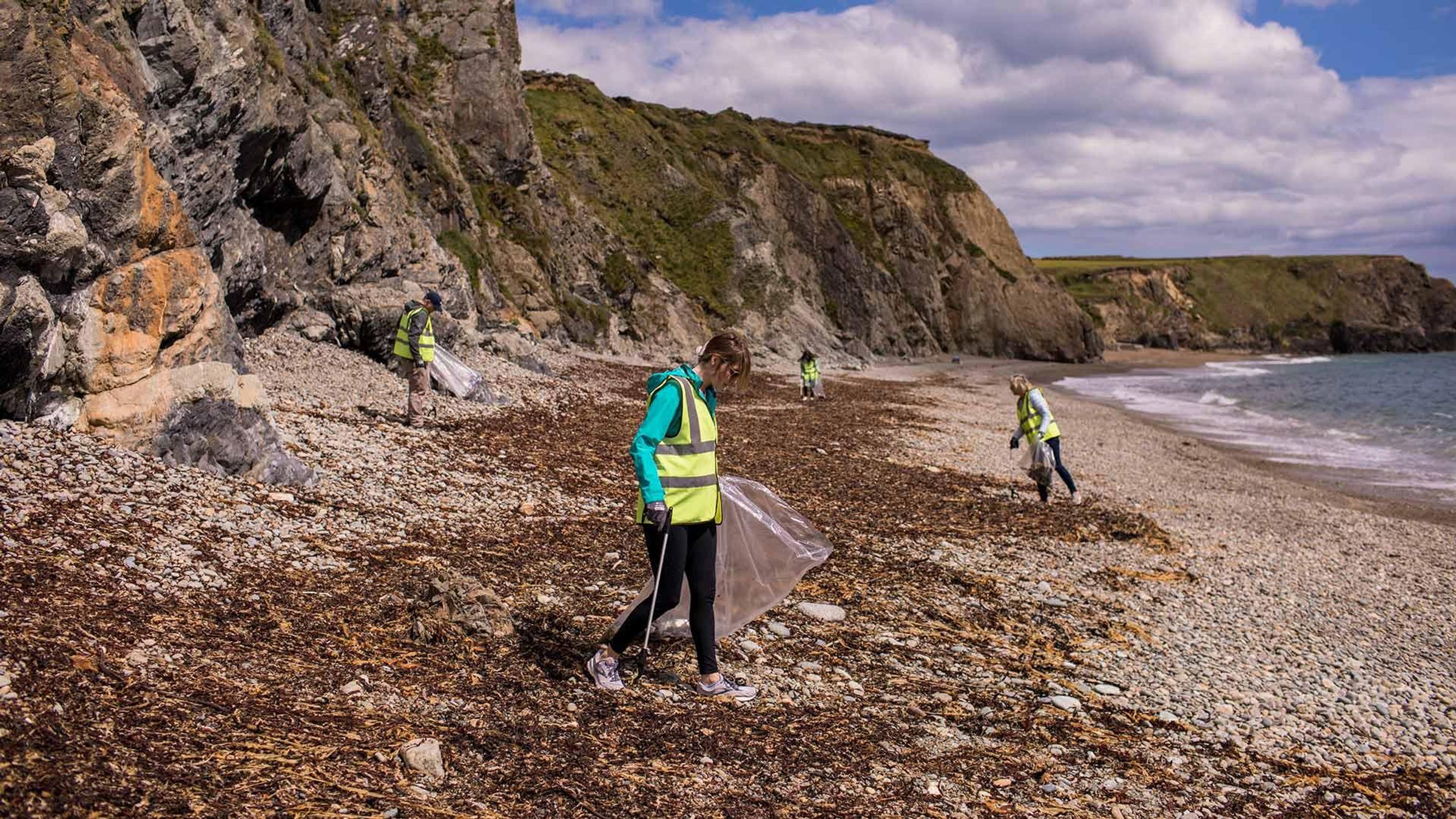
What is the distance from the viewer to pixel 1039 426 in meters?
13.0

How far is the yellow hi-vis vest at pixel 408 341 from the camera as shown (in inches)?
482

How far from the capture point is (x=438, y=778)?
394cm

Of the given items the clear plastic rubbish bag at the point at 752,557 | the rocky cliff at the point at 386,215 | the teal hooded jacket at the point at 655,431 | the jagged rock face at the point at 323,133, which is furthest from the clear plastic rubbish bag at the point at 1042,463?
the jagged rock face at the point at 323,133

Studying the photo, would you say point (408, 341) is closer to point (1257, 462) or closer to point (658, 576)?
point (658, 576)

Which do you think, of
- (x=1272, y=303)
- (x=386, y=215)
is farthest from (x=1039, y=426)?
(x=1272, y=303)

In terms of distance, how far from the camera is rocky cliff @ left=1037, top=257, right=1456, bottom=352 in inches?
4311

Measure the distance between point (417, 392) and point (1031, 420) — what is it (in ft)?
28.0

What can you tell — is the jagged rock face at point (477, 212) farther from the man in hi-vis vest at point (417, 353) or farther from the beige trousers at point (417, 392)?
the beige trousers at point (417, 392)

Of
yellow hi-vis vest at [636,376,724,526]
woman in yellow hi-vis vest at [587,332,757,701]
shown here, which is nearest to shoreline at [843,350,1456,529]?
woman in yellow hi-vis vest at [587,332,757,701]

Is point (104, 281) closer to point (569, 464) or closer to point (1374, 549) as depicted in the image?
point (569, 464)

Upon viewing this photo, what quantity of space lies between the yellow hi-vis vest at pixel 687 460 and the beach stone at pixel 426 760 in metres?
1.58

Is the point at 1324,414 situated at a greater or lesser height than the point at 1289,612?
greater

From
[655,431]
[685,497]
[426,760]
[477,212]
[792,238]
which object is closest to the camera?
[426,760]

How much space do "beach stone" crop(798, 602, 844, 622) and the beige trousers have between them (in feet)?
22.3
